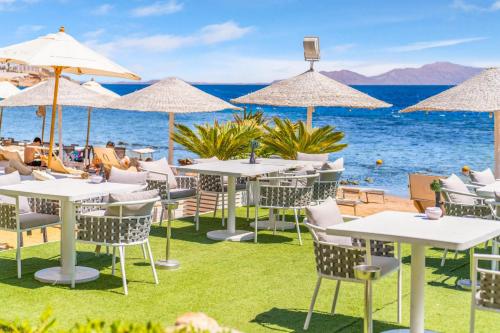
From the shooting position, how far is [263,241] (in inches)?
361

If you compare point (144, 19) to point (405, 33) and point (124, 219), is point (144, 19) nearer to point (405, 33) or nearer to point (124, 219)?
point (405, 33)

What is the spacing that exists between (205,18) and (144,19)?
732 centimetres

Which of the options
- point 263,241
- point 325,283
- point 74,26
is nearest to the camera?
point 325,283

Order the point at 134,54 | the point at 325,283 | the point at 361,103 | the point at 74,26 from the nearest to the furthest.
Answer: the point at 325,283, the point at 361,103, the point at 134,54, the point at 74,26

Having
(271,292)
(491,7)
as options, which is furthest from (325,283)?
(491,7)

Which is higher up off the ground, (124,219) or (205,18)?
(205,18)

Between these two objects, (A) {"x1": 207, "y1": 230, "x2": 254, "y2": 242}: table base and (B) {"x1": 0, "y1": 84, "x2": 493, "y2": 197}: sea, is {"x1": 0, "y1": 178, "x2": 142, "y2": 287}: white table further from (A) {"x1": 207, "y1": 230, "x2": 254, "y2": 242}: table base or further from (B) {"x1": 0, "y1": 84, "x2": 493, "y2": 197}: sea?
(B) {"x1": 0, "y1": 84, "x2": 493, "y2": 197}: sea

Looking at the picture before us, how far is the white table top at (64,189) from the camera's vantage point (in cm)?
670

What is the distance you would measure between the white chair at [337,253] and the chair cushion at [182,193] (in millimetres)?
3816

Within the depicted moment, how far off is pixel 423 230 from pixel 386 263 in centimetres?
58

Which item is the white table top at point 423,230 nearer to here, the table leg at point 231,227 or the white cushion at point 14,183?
the table leg at point 231,227

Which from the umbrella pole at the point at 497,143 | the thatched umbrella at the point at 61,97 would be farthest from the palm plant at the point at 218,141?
the umbrella pole at the point at 497,143

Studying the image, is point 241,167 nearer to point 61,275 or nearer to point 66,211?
point 66,211

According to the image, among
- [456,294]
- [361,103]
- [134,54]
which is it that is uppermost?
[134,54]
